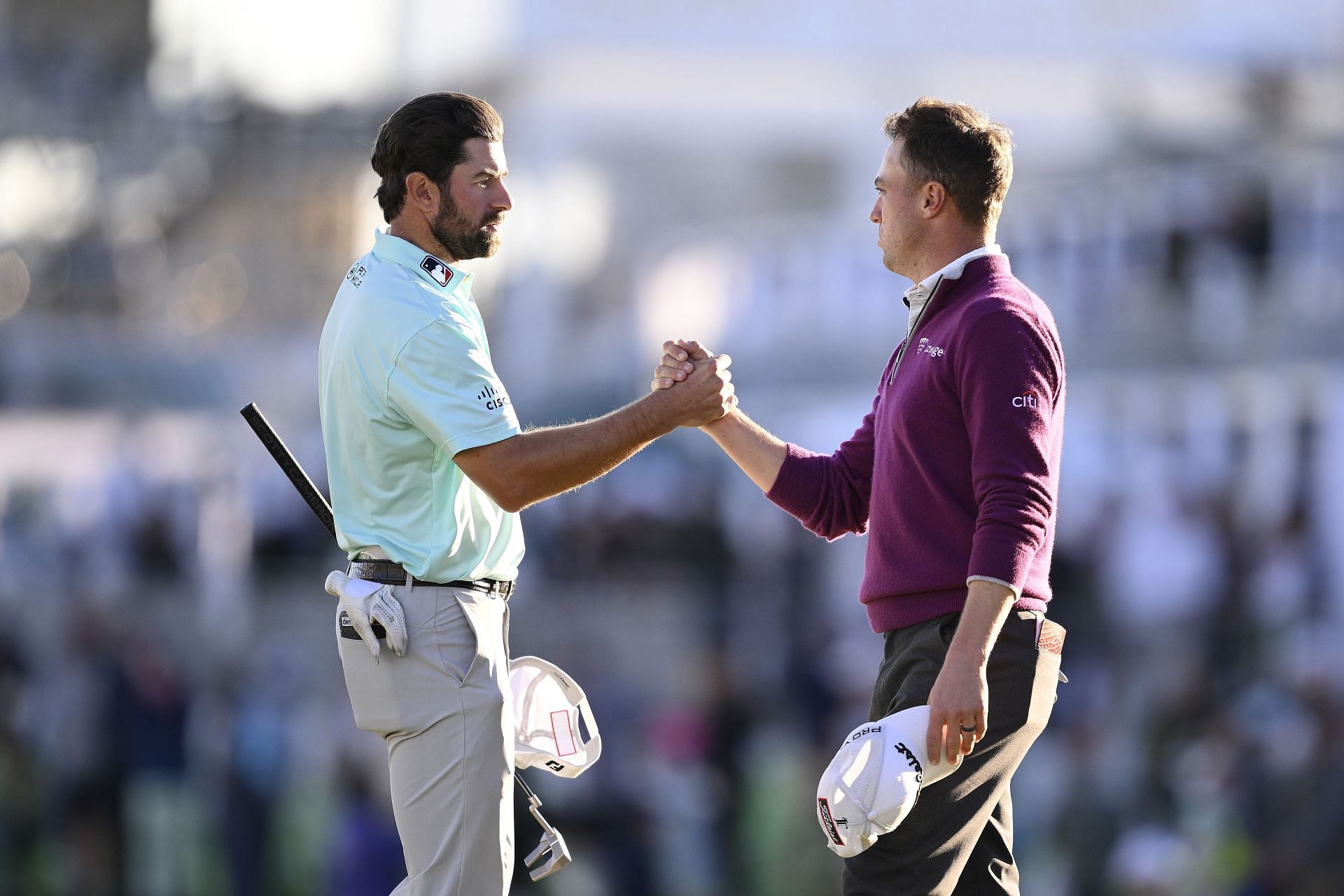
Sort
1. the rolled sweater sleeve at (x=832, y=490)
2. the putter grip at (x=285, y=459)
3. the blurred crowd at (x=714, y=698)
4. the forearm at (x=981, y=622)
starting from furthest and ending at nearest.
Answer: the blurred crowd at (x=714, y=698) → the rolled sweater sleeve at (x=832, y=490) → the putter grip at (x=285, y=459) → the forearm at (x=981, y=622)

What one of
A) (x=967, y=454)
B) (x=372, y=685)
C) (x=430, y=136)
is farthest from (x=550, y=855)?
(x=430, y=136)

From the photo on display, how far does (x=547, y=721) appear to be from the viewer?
5199 mm

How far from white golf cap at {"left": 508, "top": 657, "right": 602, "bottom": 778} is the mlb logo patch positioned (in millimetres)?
953

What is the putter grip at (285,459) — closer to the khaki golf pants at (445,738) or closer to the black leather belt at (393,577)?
the black leather belt at (393,577)

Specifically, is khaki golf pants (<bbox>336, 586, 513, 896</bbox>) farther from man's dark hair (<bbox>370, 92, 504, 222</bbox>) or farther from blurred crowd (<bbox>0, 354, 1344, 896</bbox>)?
blurred crowd (<bbox>0, 354, 1344, 896</bbox>)

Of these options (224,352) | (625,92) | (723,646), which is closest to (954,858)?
(723,646)

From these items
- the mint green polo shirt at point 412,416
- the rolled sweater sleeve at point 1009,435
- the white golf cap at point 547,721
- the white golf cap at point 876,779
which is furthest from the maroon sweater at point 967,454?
the mint green polo shirt at point 412,416

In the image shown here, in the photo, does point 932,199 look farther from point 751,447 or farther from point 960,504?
point 751,447

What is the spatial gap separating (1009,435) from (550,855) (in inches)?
60.2

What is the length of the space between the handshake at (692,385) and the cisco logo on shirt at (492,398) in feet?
1.61

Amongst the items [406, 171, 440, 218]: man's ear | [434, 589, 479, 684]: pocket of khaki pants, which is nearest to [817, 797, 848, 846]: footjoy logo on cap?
→ [434, 589, 479, 684]: pocket of khaki pants

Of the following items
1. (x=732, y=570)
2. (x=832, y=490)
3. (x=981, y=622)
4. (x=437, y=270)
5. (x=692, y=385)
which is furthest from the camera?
(x=732, y=570)

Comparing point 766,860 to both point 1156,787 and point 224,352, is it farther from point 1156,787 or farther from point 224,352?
point 224,352

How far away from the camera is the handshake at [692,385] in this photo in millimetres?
5223
